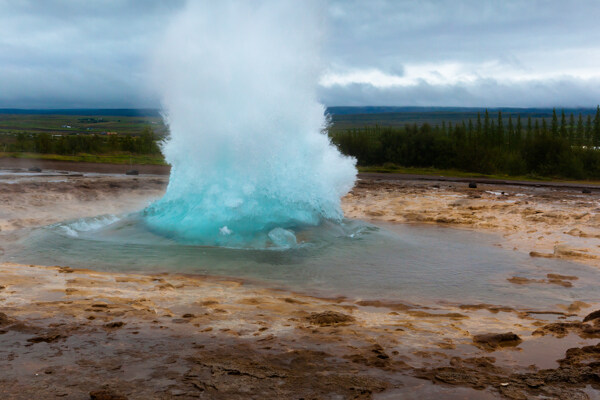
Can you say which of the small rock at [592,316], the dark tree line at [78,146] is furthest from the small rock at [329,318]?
the dark tree line at [78,146]

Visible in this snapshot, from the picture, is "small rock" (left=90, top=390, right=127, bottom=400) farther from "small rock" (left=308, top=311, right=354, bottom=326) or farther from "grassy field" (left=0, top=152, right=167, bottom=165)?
"grassy field" (left=0, top=152, right=167, bottom=165)

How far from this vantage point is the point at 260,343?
15.0 feet

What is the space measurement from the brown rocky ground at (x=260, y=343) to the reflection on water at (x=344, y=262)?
0.41 metres

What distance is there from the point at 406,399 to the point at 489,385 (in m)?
0.69

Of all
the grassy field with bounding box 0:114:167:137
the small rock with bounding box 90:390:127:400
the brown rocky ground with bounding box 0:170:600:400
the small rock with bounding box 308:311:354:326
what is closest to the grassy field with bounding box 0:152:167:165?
the brown rocky ground with bounding box 0:170:600:400

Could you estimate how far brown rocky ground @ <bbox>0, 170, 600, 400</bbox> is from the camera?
3.70 metres

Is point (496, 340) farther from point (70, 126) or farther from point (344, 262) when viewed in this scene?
point (70, 126)

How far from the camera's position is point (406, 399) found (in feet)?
11.7

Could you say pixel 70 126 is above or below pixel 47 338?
above

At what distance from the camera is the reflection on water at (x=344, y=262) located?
7.00 metres

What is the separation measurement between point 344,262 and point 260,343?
400 cm

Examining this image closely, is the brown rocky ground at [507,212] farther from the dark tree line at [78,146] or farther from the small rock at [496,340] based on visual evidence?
the dark tree line at [78,146]

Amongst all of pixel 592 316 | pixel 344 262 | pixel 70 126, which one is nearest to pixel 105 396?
pixel 592 316

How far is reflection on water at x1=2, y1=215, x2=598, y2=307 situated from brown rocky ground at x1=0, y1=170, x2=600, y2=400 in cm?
41
